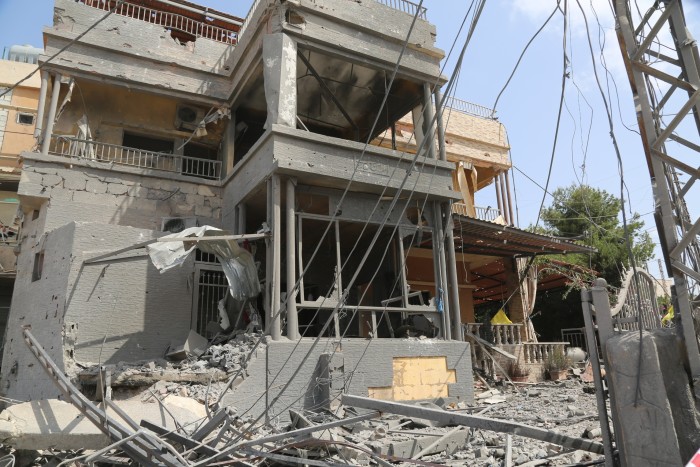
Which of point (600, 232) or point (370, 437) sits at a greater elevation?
point (600, 232)

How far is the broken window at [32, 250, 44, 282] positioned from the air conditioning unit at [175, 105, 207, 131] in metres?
5.09

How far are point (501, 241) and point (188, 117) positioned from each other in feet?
31.9

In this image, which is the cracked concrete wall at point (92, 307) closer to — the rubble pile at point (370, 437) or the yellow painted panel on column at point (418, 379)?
the rubble pile at point (370, 437)

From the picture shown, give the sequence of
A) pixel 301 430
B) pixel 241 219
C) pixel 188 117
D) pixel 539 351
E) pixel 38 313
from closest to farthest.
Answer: pixel 301 430
pixel 38 313
pixel 241 219
pixel 188 117
pixel 539 351

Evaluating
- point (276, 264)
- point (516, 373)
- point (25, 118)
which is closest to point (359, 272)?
point (276, 264)

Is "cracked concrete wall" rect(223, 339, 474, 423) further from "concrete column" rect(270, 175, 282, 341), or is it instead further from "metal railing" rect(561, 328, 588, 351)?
"metal railing" rect(561, 328, 588, 351)

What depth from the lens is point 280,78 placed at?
10648 mm

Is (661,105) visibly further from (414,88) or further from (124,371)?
(414,88)

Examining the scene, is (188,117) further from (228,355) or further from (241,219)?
(228,355)

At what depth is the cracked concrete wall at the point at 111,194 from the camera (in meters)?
11.1

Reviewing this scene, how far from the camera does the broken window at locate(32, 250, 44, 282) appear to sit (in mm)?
10469

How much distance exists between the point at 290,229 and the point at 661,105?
691 cm

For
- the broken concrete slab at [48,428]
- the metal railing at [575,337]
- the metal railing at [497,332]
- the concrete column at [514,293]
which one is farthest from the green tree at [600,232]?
the broken concrete slab at [48,428]

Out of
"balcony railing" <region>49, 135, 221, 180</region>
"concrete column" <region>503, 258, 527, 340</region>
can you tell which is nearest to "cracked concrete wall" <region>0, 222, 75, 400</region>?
"balcony railing" <region>49, 135, 221, 180</region>
